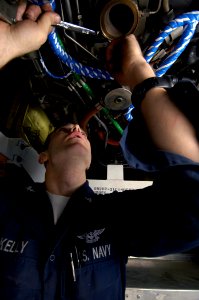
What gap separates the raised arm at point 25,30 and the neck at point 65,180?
58cm

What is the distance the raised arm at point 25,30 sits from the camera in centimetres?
54

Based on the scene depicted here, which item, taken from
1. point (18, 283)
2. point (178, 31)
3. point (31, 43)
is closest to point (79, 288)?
point (18, 283)

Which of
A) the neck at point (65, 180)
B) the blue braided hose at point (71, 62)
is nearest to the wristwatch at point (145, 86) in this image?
the blue braided hose at point (71, 62)

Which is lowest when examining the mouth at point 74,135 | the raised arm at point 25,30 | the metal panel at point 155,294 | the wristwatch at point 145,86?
the metal panel at point 155,294

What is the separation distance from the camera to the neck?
1.01 meters

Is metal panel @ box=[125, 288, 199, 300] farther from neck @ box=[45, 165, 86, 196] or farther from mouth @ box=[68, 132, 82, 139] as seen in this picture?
mouth @ box=[68, 132, 82, 139]

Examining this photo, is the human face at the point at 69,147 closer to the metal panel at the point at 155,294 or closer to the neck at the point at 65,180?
the neck at the point at 65,180

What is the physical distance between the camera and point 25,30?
553mm

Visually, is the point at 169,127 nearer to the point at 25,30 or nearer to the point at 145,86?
the point at 145,86

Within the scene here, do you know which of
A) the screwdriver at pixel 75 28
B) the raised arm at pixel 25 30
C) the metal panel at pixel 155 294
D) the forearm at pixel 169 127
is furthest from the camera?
the metal panel at pixel 155 294

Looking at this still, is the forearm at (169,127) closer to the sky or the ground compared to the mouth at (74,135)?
closer to the ground

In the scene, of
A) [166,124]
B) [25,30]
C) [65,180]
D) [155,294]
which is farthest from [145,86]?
[155,294]

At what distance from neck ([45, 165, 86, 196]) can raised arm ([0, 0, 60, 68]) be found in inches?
23.0

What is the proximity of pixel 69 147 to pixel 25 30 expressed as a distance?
2.02 ft
